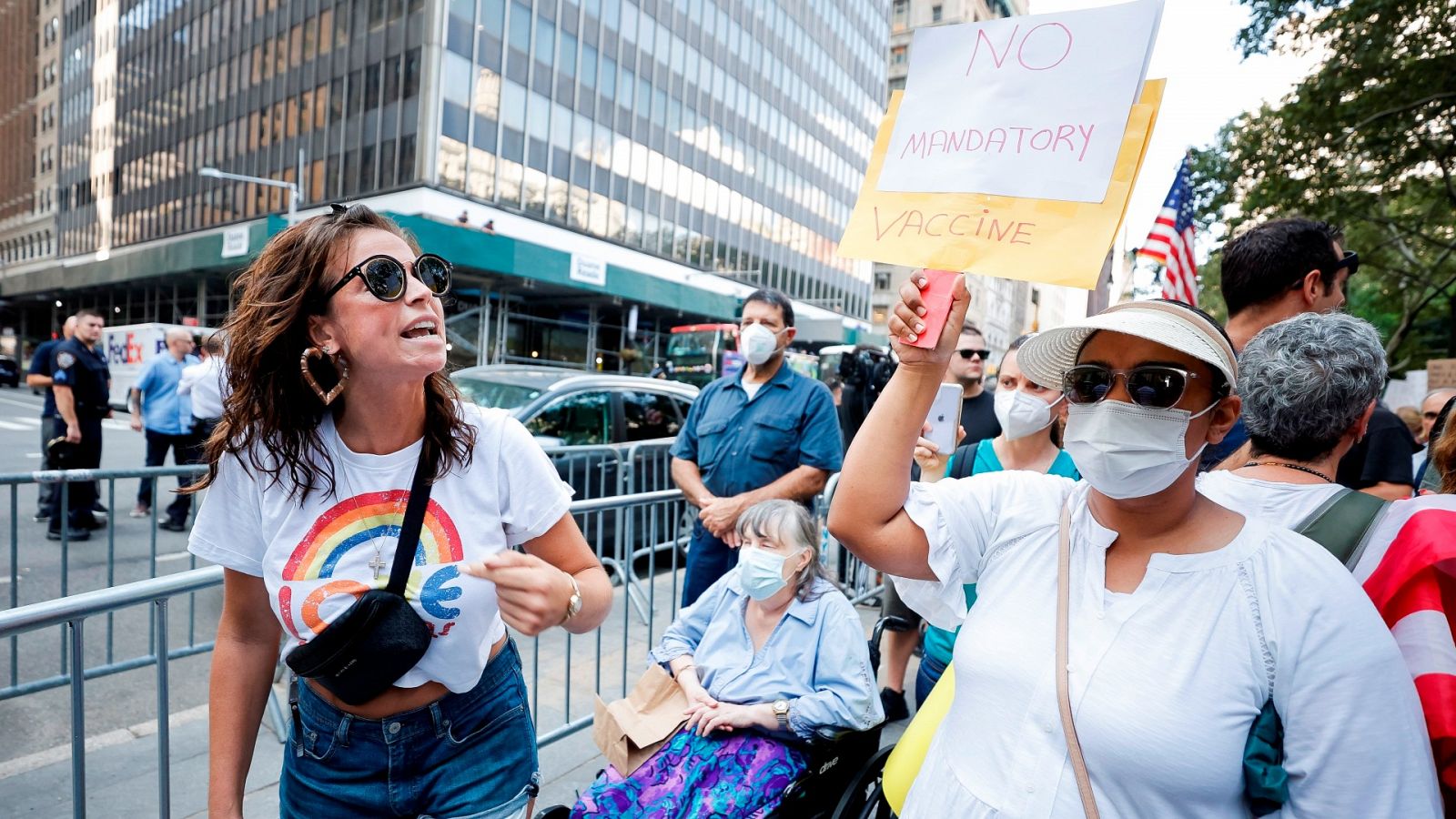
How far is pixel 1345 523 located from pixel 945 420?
188 cm

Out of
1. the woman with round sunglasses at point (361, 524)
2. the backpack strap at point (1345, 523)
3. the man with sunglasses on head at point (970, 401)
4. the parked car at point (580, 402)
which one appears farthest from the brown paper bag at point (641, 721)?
the parked car at point (580, 402)

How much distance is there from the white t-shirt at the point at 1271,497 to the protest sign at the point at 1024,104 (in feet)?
2.86

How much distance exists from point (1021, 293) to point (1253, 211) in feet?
303

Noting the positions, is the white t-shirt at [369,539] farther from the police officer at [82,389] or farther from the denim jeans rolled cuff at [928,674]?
the police officer at [82,389]

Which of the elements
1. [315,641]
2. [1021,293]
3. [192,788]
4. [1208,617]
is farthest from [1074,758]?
[1021,293]

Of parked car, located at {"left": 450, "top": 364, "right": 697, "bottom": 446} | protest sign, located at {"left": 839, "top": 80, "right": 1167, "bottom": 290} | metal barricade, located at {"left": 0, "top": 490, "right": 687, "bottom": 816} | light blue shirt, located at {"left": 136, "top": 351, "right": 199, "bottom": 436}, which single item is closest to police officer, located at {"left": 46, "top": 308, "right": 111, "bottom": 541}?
light blue shirt, located at {"left": 136, "top": 351, "right": 199, "bottom": 436}

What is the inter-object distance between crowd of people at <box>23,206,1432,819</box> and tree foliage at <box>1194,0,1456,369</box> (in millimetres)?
12599

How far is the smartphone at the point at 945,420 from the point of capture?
348cm

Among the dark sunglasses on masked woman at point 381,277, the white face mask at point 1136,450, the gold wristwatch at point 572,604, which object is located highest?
the dark sunglasses on masked woman at point 381,277

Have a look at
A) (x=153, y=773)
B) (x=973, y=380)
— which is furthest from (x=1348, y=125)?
(x=153, y=773)

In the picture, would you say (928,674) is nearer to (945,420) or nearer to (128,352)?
(945,420)

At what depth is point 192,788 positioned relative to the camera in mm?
3186

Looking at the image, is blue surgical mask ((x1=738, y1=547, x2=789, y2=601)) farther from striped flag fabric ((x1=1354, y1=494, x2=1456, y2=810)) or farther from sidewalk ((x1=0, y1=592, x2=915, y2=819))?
striped flag fabric ((x1=1354, y1=494, x2=1456, y2=810))

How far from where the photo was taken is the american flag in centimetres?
628
